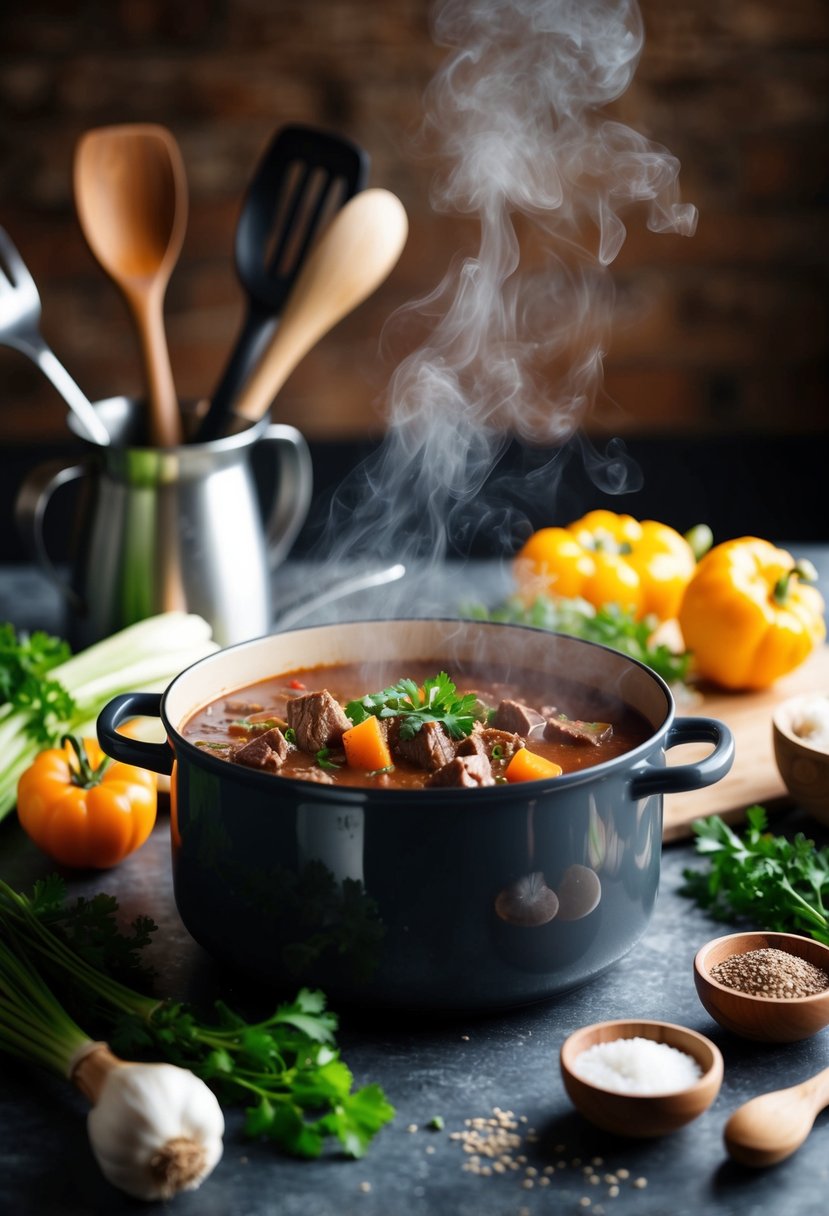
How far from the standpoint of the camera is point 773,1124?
4.43ft

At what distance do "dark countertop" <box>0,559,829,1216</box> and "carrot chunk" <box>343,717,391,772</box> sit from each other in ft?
1.01

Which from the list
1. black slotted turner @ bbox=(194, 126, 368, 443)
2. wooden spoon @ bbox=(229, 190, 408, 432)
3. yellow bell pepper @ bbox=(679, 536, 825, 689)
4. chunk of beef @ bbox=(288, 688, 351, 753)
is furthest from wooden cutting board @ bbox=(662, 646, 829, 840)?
black slotted turner @ bbox=(194, 126, 368, 443)

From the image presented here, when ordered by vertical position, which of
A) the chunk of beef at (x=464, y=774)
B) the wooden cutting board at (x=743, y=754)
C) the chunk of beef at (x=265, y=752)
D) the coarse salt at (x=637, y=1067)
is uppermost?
the chunk of beef at (x=464, y=774)

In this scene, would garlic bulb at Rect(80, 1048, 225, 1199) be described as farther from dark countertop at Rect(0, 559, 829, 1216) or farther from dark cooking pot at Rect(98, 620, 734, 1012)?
dark cooking pot at Rect(98, 620, 734, 1012)

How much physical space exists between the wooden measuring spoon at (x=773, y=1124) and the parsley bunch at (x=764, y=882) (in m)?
0.36

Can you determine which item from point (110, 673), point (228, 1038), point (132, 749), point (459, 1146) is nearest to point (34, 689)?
point (110, 673)

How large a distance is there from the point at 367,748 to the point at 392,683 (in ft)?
1.07

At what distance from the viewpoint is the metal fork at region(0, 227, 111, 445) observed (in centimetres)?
263

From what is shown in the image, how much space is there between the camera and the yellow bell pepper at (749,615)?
8.75ft

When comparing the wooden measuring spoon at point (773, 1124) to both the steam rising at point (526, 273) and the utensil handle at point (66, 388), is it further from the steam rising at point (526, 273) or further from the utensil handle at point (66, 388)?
the steam rising at point (526, 273)

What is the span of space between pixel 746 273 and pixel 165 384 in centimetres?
341

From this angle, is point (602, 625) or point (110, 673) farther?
point (602, 625)

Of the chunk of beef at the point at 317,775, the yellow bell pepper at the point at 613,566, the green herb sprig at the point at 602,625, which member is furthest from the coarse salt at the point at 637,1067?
the yellow bell pepper at the point at 613,566

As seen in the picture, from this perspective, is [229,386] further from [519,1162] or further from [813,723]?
[519,1162]
